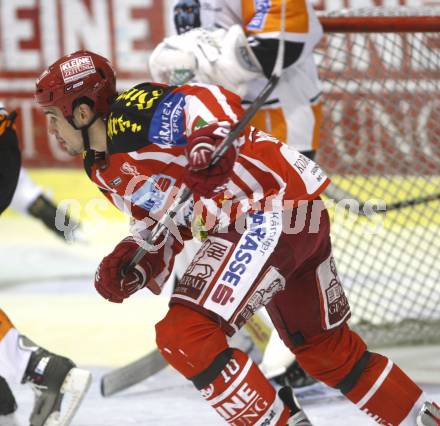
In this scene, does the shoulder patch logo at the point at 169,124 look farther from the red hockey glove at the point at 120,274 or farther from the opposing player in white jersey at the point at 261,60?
the opposing player in white jersey at the point at 261,60

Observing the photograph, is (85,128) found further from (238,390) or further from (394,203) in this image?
(394,203)

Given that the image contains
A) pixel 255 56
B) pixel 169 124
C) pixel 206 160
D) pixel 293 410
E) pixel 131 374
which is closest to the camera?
pixel 206 160

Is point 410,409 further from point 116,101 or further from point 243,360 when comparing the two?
point 116,101

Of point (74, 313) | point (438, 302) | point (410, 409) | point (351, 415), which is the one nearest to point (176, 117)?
point (410, 409)

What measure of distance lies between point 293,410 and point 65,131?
0.74 m

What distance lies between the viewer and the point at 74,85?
2184 mm

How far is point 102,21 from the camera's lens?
5754 mm

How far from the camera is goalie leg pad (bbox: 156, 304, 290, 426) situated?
1.94 metres

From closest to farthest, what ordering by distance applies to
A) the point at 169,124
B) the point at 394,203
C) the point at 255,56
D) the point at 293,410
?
the point at 169,124 < the point at 293,410 < the point at 255,56 < the point at 394,203

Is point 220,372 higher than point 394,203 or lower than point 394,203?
higher

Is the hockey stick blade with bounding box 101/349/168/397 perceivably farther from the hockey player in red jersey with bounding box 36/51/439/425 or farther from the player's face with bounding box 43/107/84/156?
the player's face with bounding box 43/107/84/156

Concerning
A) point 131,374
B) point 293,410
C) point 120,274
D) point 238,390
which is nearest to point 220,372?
point 238,390

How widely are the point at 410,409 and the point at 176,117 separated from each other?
77cm

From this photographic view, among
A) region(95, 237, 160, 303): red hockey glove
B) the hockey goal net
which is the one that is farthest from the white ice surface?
region(95, 237, 160, 303): red hockey glove
